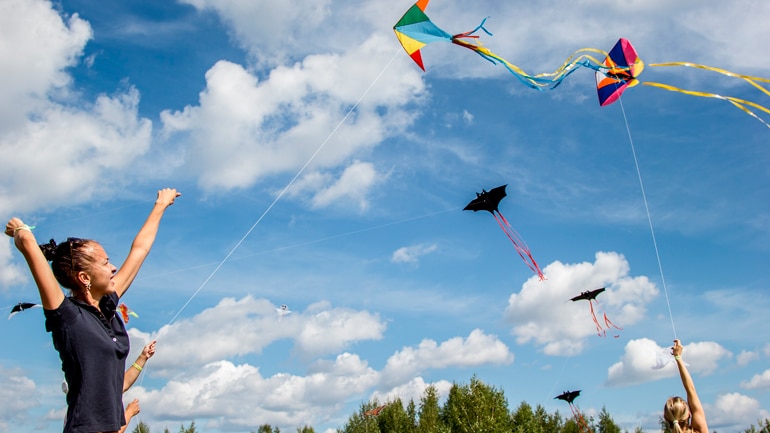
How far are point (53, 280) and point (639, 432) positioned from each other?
1639 inches

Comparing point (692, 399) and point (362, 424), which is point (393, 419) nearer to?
point (362, 424)

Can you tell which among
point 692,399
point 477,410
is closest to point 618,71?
point 692,399

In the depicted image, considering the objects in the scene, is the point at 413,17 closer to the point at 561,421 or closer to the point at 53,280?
the point at 53,280

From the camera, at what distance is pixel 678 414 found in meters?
4.15

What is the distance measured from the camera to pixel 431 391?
39.6 m

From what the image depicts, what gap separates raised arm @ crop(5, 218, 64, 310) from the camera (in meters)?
2.33

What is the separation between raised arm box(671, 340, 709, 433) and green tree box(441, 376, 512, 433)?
28.9 meters

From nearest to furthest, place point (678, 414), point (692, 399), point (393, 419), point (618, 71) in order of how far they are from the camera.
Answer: point (678, 414), point (692, 399), point (618, 71), point (393, 419)

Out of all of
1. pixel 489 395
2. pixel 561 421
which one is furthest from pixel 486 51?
pixel 561 421

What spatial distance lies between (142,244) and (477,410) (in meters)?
33.6

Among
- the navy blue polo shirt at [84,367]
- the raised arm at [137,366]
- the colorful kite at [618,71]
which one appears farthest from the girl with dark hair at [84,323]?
the colorful kite at [618,71]

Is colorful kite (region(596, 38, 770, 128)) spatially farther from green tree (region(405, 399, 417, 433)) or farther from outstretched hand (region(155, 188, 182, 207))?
green tree (region(405, 399, 417, 433))

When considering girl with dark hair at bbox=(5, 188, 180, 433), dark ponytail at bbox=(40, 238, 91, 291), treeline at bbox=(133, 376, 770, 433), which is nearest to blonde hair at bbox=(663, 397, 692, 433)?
girl with dark hair at bbox=(5, 188, 180, 433)

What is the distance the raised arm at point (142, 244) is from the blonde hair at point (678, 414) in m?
3.50
